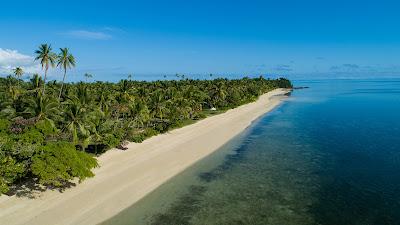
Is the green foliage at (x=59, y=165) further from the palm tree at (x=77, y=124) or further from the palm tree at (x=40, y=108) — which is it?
the palm tree at (x=40, y=108)

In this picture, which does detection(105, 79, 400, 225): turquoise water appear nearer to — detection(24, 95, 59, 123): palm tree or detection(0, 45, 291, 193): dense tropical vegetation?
detection(0, 45, 291, 193): dense tropical vegetation

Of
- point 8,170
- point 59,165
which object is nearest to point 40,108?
point 59,165

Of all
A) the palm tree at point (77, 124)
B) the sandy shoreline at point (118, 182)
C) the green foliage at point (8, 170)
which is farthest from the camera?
the palm tree at point (77, 124)

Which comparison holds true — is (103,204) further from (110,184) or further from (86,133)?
(86,133)

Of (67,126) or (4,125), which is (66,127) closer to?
(67,126)

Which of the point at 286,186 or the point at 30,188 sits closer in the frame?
the point at 30,188

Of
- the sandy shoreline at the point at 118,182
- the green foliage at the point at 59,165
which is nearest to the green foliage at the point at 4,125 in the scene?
the sandy shoreline at the point at 118,182
